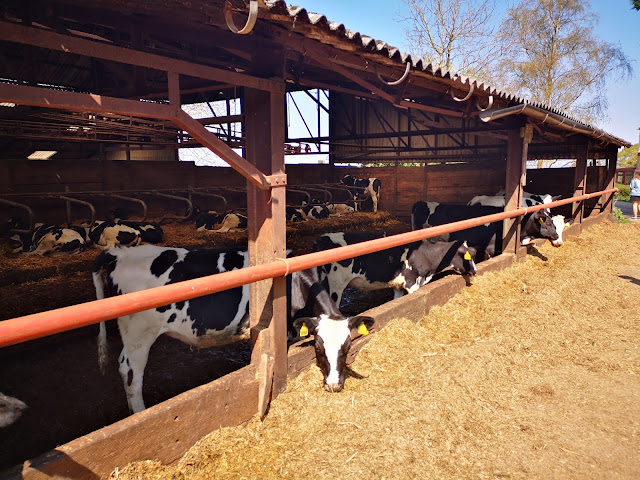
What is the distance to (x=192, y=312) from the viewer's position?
390 cm

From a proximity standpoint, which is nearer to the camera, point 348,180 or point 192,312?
point 192,312

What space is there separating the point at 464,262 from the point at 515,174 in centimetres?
247

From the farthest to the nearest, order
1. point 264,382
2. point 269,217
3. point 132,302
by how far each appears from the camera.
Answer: point 269,217 → point 264,382 → point 132,302

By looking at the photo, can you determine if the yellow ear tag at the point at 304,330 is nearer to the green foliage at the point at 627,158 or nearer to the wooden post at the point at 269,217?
the wooden post at the point at 269,217

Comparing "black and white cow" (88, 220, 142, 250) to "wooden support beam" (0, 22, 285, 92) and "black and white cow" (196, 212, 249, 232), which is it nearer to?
"black and white cow" (196, 212, 249, 232)

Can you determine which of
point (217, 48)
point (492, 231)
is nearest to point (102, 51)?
point (217, 48)

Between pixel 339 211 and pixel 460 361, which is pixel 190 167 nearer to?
pixel 339 211

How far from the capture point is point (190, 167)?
1105cm

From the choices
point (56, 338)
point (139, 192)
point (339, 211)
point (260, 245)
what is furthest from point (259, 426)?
point (339, 211)

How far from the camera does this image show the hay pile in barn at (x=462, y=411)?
8.48ft

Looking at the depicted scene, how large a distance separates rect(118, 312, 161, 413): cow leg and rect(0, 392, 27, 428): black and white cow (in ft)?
3.27

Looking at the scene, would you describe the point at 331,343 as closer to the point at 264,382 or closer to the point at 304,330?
the point at 304,330

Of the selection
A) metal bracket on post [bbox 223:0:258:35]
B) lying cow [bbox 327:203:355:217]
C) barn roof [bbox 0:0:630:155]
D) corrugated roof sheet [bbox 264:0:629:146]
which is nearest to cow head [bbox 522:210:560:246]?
barn roof [bbox 0:0:630:155]

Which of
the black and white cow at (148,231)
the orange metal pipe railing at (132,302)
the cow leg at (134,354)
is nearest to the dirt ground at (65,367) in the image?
the cow leg at (134,354)
